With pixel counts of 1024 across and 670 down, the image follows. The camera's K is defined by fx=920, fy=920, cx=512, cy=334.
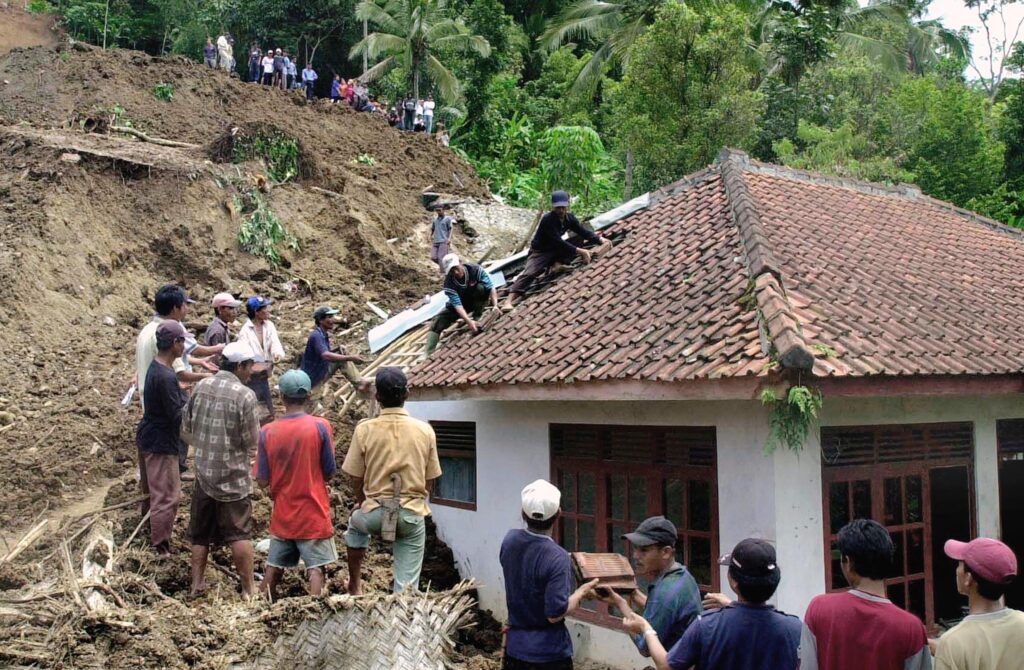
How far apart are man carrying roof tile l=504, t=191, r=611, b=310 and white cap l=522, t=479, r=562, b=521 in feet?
19.4

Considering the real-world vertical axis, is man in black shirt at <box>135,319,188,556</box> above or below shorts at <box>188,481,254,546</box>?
above

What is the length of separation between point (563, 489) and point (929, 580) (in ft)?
10.6

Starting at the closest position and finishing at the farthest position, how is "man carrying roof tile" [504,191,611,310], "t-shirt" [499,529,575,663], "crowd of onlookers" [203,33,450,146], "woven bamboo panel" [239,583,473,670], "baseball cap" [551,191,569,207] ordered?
"t-shirt" [499,529,575,663]
"woven bamboo panel" [239,583,473,670]
"baseball cap" [551,191,569,207]
"man carrying roof tile" [504,191,611,310]
"crowd of onlookers" [203,33,450,146]

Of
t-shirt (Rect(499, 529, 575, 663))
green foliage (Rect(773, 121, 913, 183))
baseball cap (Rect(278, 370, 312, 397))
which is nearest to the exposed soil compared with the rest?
baseball cap (Rect(278, 370, 312, 397))

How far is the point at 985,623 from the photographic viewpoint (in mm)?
3545

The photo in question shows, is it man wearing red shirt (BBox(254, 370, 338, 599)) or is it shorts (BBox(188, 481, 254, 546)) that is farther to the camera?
shorts (BBox(188, 481, 254, 546))

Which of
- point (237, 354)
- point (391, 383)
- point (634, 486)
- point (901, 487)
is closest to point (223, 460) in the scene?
point (237, 354)

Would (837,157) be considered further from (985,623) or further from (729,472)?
(985,623)

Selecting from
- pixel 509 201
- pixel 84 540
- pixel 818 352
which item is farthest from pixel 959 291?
pixel 509 201

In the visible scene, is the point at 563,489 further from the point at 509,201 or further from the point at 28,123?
the point at 509,201

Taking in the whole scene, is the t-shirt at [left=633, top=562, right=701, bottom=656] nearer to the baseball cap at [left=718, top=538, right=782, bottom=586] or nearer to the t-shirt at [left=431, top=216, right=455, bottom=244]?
the baseball cap at [left=718, top=538, right=782, bottom=586]

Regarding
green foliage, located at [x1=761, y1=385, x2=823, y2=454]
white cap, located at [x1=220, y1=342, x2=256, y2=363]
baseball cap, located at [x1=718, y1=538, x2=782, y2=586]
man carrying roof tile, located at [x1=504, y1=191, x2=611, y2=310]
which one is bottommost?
baseball cap, located at [x1=718, y1=538, x2=782, y2=586]

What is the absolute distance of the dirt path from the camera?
35.0 metres

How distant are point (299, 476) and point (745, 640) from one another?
372 cm
